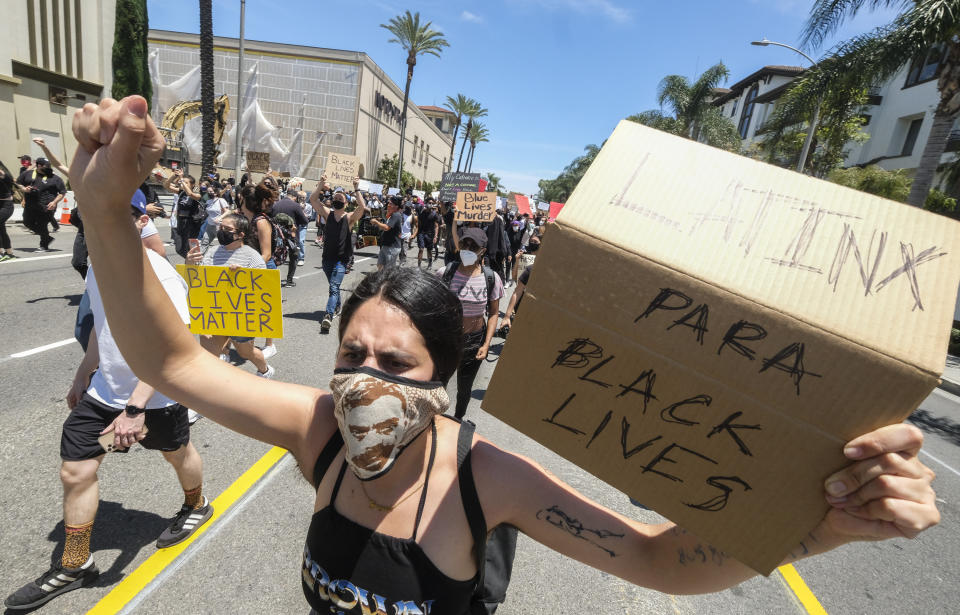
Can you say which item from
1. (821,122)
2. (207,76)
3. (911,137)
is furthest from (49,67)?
(911,137)

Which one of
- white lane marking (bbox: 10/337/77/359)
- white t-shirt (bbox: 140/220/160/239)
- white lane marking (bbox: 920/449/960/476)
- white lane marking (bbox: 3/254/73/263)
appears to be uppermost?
white t-shirt (bbox: 140/220/160/239)

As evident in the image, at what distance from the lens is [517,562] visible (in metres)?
2.95

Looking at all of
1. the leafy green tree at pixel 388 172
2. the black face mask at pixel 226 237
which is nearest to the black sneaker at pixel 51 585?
the black face mask at pixel 226 237

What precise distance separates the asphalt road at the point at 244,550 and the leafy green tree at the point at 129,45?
1020 inches

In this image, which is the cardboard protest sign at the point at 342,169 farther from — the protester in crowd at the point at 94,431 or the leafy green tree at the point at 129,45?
the leafy green tree at the point at 129,45

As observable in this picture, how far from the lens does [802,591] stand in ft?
10.0

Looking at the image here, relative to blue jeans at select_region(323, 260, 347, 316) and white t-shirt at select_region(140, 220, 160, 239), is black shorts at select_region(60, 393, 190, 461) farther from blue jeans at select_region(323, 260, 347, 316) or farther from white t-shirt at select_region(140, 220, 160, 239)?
blue jeans at select_region(323, 260, 347, 316)

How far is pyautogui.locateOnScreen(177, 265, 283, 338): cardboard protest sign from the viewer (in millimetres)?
3121

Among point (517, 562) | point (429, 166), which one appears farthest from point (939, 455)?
point (429, 166)

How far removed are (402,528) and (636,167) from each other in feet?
3.43

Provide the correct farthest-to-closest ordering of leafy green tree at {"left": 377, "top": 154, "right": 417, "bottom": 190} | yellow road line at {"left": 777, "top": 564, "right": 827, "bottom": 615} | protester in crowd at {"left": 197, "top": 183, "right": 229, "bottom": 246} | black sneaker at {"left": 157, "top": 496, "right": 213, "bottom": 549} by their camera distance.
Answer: leafy green tree at {"left": 377, "top": 154, "right": 417, "bottom": 190} → protester in crowd at {"left": 197, "top": 183, "right": 229, "bottom": 246} → yellow road line at {"left": 777, "top": 564, "right": 827, "bottom": 615} → black sneaker at {"left": 157, "top": 496, "right": 213, "bottom": 549}

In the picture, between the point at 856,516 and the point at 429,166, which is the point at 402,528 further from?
the point at 429,166

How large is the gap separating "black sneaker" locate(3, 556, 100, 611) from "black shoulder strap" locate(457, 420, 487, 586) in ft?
7.37

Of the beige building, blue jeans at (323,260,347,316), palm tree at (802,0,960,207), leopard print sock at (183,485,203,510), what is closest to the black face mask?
blue jeans at (323,260,347,316)
